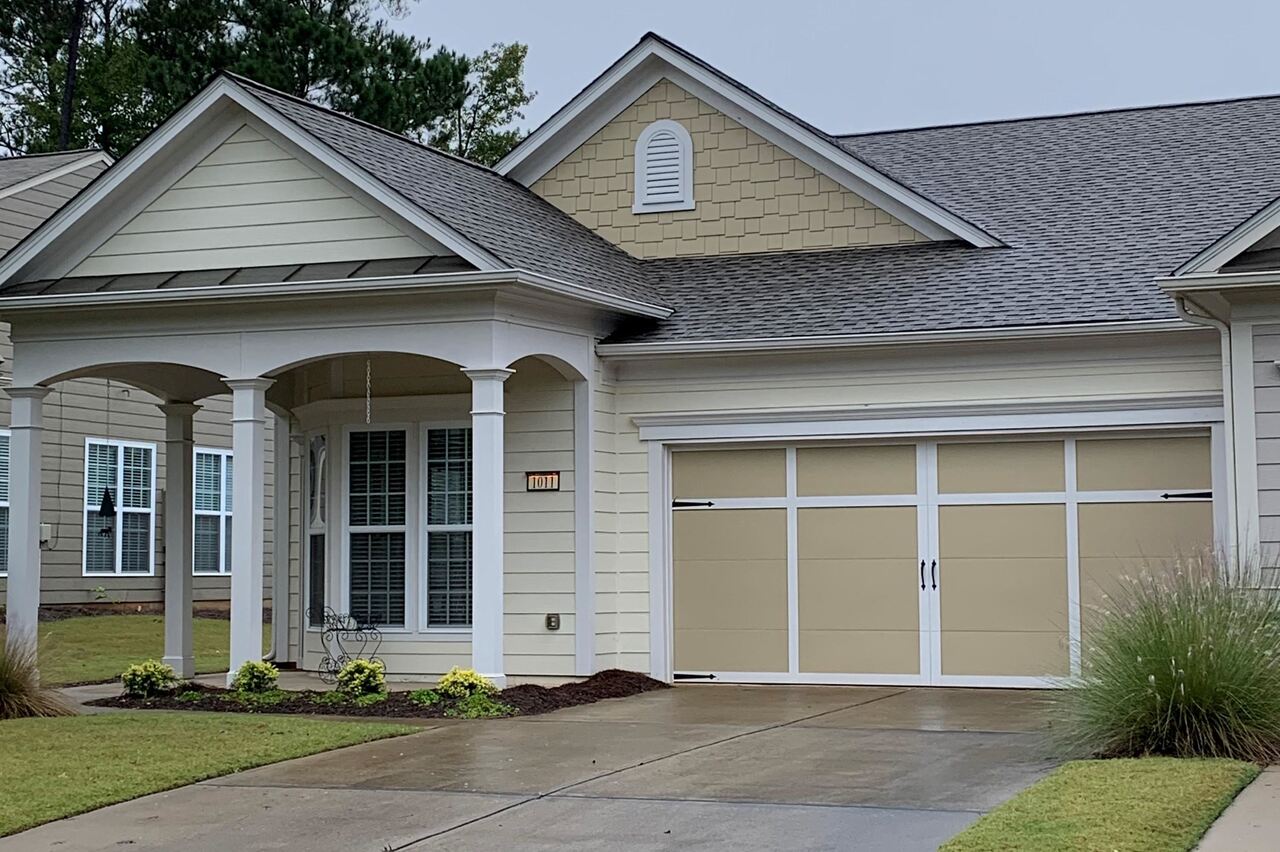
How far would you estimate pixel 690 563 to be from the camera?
16.0 meters

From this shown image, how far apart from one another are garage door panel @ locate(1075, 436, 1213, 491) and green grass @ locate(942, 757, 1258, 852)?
17.2ft

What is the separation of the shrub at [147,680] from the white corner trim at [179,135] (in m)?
3.88

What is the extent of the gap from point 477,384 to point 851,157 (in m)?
5.13

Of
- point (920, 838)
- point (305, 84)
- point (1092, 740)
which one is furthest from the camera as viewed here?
point (305, 84)

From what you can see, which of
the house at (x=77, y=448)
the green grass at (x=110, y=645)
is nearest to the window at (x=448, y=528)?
the green grass at (x=110, y=645)

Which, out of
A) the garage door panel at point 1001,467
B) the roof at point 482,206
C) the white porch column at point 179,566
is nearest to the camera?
the roof at point 482,206

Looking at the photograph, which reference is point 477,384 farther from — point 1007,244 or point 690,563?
point 1007,244

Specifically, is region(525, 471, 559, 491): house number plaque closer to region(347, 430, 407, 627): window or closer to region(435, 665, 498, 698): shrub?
region(347, 430, 407, 627): window

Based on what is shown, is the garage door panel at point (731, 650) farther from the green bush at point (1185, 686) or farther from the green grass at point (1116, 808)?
the green grass at point (1116, 808)

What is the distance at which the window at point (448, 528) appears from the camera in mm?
15992

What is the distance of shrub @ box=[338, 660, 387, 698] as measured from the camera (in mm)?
13859

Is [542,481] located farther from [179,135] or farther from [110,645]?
[110,645]

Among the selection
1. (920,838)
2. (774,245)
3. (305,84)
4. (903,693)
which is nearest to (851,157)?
(774,245)

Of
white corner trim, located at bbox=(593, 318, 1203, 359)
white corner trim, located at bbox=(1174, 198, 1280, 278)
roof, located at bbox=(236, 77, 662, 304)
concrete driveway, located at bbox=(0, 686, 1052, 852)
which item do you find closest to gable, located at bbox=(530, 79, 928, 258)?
roof, located at bbox=(236, 77, 662, 304)
